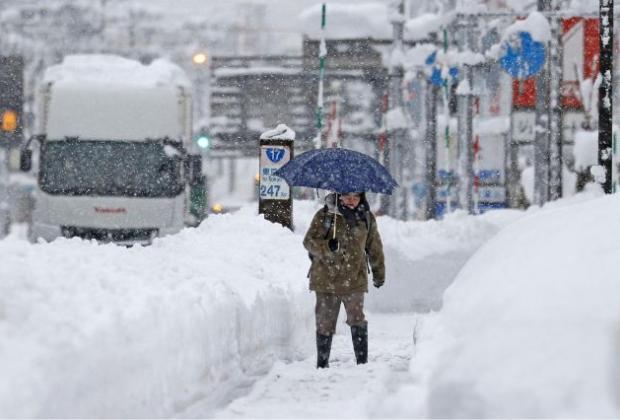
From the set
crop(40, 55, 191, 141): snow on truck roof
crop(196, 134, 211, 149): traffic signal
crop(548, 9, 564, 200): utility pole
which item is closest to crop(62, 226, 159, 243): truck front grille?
crop(40, 55, 191, 141): snow on truck roof

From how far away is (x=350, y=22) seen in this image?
5250 cm

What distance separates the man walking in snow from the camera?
997cm

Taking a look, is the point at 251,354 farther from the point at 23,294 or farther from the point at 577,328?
the point at 577,328

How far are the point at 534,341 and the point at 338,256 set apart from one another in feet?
15.3

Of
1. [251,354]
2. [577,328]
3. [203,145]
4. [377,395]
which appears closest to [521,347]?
[577,328]

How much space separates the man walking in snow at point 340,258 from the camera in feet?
32.7

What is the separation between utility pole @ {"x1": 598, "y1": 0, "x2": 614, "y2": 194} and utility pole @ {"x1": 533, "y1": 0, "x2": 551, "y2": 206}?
5.72 m

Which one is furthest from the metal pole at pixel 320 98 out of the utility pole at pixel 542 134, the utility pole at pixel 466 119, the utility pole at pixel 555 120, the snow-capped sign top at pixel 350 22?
the snow-capped sign top at pixel 350 22

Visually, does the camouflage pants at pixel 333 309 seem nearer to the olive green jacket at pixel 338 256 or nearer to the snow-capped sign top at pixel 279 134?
the olive green jacket at pixel 338 256

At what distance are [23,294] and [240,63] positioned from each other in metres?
46.9

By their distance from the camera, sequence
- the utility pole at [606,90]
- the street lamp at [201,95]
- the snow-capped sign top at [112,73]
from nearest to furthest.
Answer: the utility pole at [606,90], the snow-capped sign top at [112,73], the street lamp at [201,95]

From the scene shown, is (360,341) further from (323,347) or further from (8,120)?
(8,120)

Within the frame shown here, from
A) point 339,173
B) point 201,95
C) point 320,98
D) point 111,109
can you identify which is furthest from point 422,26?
point 201,95

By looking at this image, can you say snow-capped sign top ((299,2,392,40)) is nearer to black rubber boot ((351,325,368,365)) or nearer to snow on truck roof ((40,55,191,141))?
snow on truck roof ((40,55,191,141))
